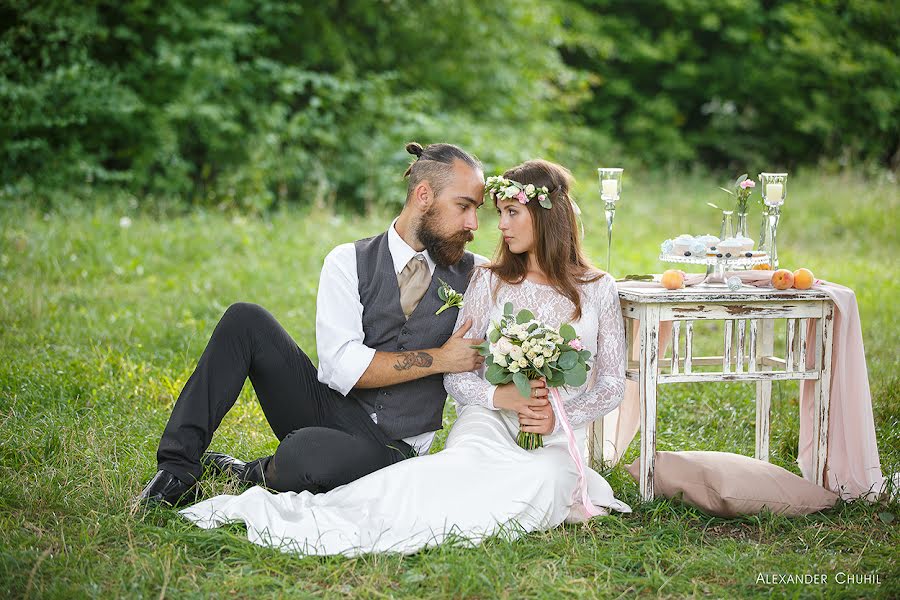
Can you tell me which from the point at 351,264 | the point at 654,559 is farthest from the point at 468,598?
the point at 351,264

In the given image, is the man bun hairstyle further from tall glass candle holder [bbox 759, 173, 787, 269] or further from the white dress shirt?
tall glass candle holder [bbox 759, 173, 787, 269]

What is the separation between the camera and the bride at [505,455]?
128 inches

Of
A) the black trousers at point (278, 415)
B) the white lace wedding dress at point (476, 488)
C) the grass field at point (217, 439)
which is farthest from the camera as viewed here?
the black trousers at point (278, 415)

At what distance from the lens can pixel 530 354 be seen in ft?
10.9

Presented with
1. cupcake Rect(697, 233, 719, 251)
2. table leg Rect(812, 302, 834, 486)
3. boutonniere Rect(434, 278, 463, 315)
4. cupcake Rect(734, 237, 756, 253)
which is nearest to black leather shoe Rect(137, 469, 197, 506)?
boutonniere Rect(434, 278, 463, 315)

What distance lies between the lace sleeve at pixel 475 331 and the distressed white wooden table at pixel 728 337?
1.79ft

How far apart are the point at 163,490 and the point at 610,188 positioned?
2.17 m

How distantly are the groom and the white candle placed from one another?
1.87 feet

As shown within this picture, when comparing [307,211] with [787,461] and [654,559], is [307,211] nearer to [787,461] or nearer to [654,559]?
[787,461]

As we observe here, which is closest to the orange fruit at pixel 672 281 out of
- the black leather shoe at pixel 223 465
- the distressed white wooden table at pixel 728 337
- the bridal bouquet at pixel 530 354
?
the distressed white wooden table at pixel 728 337

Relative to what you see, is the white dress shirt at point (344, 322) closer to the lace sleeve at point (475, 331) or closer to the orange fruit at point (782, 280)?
the lace sleeve at point (475, 331)

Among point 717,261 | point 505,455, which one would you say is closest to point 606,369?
point 505,455

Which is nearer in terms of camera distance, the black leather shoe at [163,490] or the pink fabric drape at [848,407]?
the black leather shoe at [163,490]

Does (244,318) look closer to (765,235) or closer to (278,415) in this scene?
(278,415)
